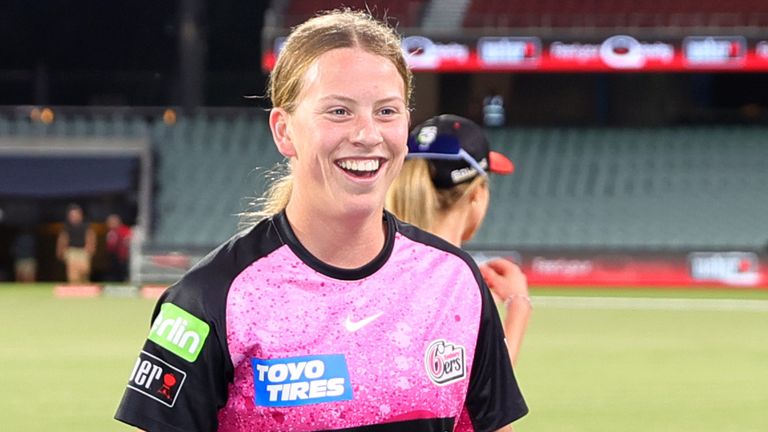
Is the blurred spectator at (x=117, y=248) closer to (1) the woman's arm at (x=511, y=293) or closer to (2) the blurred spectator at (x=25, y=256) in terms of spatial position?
(2) the blurred spectator at (x=25, y=256)

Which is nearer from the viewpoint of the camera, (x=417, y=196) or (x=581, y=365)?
(x=417, y=196)

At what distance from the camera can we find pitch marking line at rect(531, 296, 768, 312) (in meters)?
22.6

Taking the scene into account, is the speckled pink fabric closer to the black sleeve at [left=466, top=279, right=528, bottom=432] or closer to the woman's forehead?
the black sleeve at [left=466, top=279, right=528, bottom=432]

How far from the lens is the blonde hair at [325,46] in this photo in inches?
113

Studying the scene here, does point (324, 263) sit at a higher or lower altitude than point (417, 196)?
higher

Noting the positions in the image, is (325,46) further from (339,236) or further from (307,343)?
(307,343)

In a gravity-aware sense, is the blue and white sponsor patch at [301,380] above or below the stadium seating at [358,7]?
above

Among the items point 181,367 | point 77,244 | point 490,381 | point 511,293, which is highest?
point 181,367

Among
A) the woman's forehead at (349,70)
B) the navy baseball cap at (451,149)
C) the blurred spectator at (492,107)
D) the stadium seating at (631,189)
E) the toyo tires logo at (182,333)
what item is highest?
the woman's forehead at (349,70)

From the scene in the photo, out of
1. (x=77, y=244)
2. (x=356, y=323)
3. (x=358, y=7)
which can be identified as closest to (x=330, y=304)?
(x=356, y=323)

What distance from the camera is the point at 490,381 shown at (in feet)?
10.3

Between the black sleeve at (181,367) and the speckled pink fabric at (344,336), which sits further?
the speckled pink fabric at (344,336)

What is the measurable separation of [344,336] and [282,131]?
0.46m

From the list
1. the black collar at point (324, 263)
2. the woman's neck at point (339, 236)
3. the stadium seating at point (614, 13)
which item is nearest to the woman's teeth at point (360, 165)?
the woman's neck at point (339, 236)
